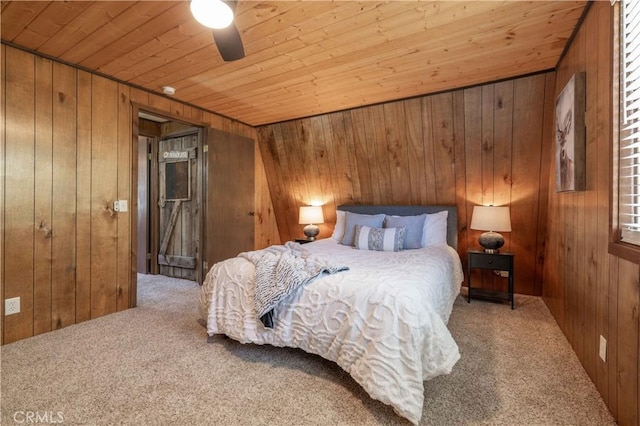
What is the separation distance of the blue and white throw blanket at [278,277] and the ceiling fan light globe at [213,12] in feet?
4.72

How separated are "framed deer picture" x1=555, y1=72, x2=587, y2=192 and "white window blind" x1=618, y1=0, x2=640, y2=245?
1.75ft

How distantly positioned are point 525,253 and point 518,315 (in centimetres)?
87

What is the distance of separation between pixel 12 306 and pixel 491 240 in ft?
14.3

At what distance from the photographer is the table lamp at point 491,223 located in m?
3.05

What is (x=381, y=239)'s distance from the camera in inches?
123

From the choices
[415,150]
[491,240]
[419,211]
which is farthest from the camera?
[419,211]

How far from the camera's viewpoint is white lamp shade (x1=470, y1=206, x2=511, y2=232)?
3039 millimetres

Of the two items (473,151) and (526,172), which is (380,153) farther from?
(526,172)

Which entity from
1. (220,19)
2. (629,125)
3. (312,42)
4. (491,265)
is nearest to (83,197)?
(220,19)

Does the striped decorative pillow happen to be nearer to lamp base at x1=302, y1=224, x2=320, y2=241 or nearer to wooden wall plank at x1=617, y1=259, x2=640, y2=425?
lamp base at x1=302, y1=224, x2=320, y2=241

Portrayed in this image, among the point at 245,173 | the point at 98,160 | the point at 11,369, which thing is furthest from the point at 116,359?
the point at 245,173

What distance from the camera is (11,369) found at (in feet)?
6.20

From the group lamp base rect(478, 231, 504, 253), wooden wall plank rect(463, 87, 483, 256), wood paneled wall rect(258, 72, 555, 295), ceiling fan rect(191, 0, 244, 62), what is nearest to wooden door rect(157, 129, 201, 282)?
wood paneled wall rect(258, 72, 555, 295)

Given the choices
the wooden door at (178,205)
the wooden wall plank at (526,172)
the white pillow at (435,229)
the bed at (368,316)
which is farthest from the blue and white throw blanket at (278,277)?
the wooden door at (178,205)
